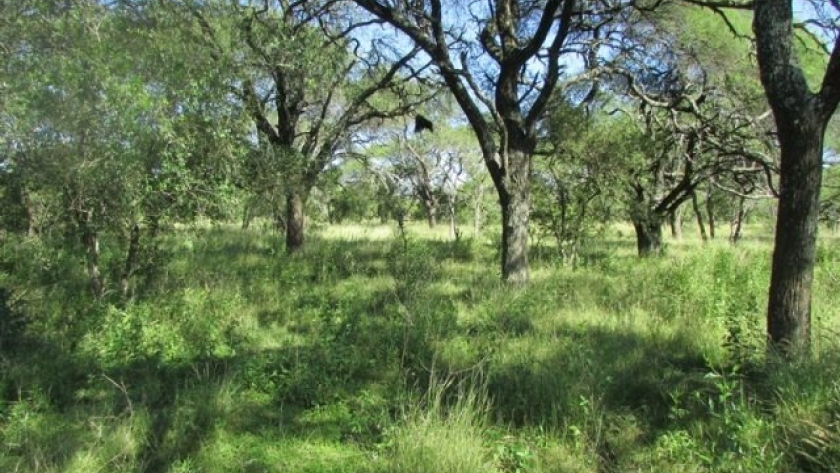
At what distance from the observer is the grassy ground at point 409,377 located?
3.57 meters

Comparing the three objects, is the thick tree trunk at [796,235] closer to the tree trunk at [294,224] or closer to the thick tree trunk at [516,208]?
the thick tree trunk at [516,208]

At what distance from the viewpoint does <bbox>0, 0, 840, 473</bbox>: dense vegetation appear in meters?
3.82

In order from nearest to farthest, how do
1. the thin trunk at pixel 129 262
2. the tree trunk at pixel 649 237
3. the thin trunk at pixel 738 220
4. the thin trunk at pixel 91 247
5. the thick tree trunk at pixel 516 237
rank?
the thin trunk at pixel 91 247 < the thin trunk at pixel 129 262 < the thick tree trunk at pixel 516 237 < the tree trunk at pixel 649 237 < the thin trunk at pixel 738 220

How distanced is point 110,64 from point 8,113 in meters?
1.10

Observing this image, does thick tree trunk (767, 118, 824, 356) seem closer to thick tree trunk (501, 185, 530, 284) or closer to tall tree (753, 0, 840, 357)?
tall tree (753, 0, 840, 357)

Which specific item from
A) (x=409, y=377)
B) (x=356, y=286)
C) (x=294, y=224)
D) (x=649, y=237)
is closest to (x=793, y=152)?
(x=409, y=377)

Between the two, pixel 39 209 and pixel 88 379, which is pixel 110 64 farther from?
pixel 88 379

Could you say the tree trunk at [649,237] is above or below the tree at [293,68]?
below

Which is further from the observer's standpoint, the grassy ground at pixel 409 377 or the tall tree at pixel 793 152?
the tall tree at pixel 793 152

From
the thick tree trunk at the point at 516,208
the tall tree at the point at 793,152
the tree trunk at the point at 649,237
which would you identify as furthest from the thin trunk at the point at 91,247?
the tree trunk at the point at 649,237

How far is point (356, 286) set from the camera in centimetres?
843

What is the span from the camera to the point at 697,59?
10805mm

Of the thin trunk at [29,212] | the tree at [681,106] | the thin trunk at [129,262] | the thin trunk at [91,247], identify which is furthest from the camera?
the tree at [681,106]

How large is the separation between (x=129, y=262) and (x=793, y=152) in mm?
7078
